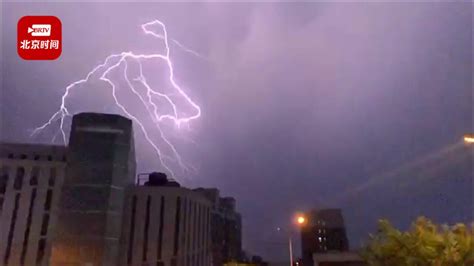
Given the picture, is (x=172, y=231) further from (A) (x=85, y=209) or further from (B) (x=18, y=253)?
(B) (x=18, y=253)

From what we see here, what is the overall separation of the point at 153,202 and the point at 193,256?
1249 centimetres

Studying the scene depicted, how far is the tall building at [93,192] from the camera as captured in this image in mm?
50656

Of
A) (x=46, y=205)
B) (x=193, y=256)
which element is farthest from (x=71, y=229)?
(x=193, y=256)

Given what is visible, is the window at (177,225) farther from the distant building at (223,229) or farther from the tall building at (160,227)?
the distant building at (223,229)

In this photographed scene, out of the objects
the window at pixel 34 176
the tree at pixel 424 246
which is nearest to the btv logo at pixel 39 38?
the tree at pixel 424 246

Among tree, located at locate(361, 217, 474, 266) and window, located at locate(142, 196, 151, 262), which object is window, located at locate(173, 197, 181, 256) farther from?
tree, located at locate(361, 217, 474, 266)

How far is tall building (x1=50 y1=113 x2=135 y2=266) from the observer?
50656mm

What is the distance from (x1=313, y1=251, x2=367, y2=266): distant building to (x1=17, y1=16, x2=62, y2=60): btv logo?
25536mm

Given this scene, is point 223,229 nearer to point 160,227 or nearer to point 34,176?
point 160,227

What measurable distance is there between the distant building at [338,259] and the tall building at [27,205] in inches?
1558

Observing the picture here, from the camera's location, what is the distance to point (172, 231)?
205 ft

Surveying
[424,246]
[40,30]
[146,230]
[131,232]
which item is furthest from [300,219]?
[131,232]

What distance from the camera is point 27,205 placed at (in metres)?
56.0

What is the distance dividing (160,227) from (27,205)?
19.1m
